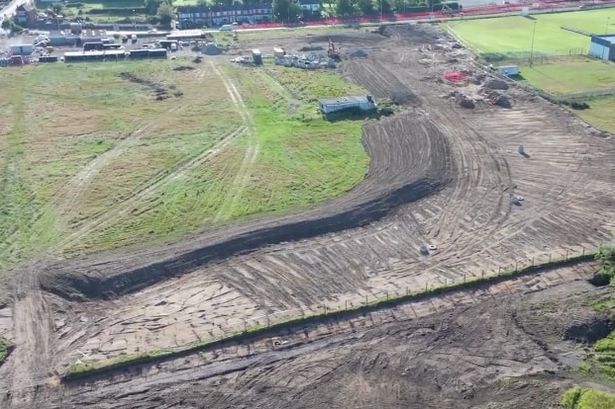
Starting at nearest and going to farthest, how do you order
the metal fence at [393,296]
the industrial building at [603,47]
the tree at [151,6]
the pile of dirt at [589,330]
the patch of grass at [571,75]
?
1. the pile of dirt at [589,330]
2. the metal fence at [393,296]
3. the patch of grass at [571,75]
4. the industrial building at [603,47]
5. the tree at [151,6]

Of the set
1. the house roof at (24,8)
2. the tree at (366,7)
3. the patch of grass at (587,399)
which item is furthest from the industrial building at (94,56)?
the patch of grass at (587,399)

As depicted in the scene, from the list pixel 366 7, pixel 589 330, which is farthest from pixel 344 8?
pixel 589 330

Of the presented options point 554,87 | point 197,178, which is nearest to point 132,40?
point 197,178

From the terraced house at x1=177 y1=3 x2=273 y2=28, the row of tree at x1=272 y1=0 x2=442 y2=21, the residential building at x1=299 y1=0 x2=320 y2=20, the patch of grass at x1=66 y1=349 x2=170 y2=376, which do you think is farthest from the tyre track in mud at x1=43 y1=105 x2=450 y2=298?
the terraced house at x1=177 y1=3 x2=273 y2=28

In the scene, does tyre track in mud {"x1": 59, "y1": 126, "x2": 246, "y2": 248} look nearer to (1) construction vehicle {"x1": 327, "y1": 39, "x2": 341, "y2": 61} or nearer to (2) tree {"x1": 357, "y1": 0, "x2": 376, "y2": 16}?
(1) construction vehicle {"x1": 327, "y1": 39, "x2": 341, "y2": 61}

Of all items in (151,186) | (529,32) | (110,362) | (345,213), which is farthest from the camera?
(529,32)

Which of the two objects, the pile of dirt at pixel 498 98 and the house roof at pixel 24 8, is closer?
the pile of dirt at pixel 498 98

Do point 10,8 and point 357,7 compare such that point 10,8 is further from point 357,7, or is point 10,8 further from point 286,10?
point 357,7

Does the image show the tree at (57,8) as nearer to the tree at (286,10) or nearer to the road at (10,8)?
the road at (10,8)

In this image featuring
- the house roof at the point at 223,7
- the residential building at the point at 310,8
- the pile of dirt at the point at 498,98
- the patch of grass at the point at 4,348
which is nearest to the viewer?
the patch of grass at the point at 4,348
